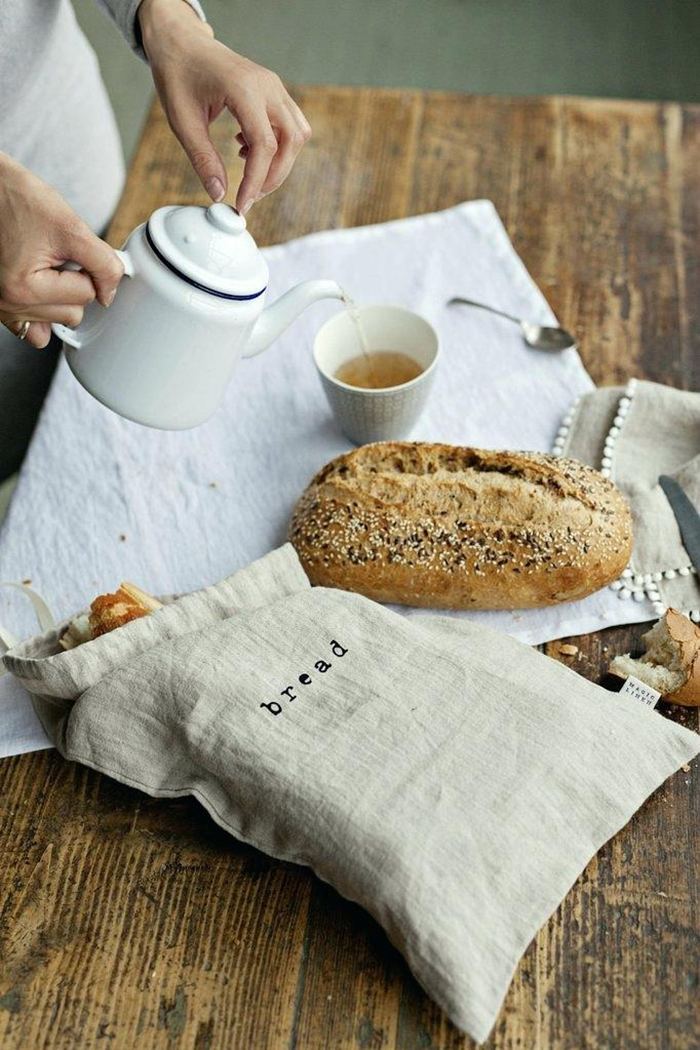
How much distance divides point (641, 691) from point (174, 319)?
59cm

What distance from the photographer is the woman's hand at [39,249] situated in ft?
2.82

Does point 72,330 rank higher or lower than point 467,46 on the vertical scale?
higher

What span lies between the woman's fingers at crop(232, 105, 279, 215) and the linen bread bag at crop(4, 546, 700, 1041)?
44 cm

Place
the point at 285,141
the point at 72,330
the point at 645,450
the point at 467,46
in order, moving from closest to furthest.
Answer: the point at 72,330
the point at 285,141
the point at 645,450
the point at 467,46

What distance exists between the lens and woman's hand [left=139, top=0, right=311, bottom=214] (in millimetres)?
1048

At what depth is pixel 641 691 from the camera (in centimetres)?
98

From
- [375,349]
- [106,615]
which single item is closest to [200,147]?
[375,349]

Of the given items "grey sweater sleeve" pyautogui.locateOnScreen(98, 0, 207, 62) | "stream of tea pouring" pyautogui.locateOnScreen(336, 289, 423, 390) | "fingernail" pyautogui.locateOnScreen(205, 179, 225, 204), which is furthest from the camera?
"stream of tea pouring" pyautogui.locateOnScreen(336, 289, 423, 390)

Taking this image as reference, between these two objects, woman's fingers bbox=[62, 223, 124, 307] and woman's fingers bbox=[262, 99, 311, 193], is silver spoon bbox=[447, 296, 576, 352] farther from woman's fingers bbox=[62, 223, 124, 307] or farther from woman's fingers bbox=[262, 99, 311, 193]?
woman's fingers bbox=[62, 223, 124, 307]

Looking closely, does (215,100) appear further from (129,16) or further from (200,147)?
(129,16)

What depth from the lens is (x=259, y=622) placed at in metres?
0.97

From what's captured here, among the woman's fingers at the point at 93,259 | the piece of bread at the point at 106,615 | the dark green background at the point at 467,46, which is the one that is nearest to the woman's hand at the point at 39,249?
the woman's fingers at the point at 93,259

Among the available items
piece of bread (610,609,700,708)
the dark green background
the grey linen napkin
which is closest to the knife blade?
the grey linen napkin

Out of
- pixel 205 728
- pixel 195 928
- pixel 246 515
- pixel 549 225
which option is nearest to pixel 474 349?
pixel 549 225
